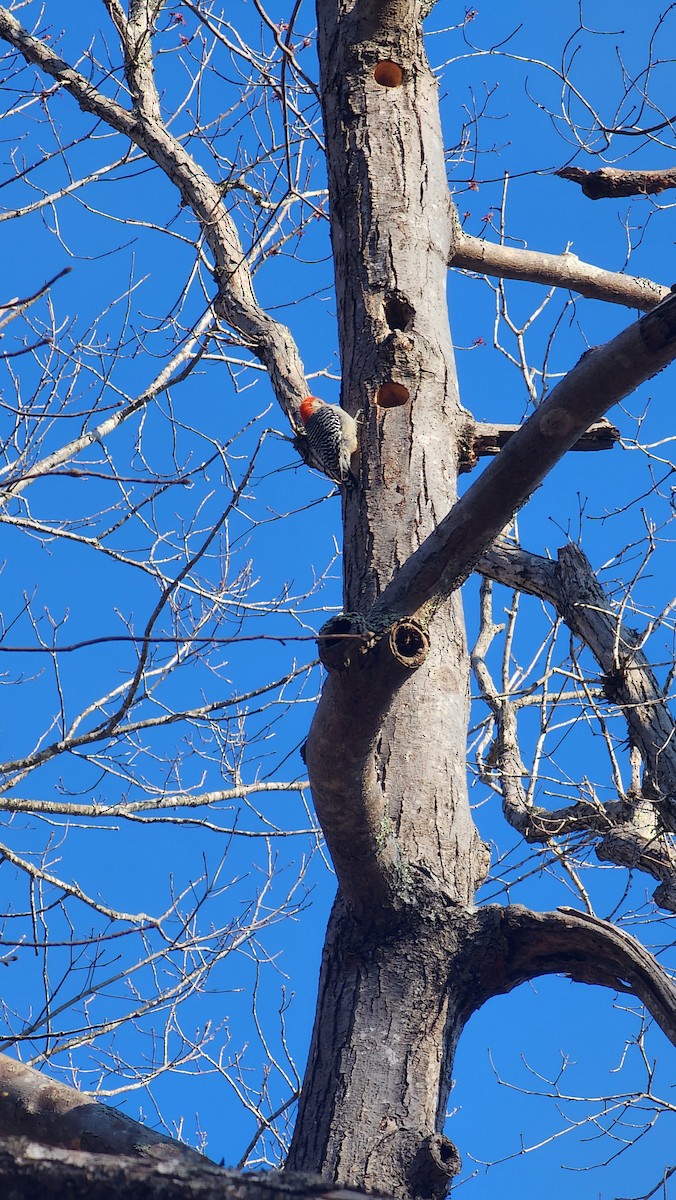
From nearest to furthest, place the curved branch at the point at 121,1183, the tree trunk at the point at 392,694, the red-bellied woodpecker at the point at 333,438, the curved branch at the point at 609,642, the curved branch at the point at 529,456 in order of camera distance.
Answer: the curved branch at the point at 121,1183 → the curved branch at the point at 529,456 → the tree trunk at the point at 392,694 → the red-bellied woodpecker at the point at 333,438 → the curved branch at the point at 609,642

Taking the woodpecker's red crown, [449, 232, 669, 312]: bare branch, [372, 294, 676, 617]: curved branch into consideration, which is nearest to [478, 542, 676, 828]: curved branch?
[449, 232, 669, 312]: bare branch

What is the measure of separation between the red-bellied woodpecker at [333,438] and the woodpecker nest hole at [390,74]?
1102mm

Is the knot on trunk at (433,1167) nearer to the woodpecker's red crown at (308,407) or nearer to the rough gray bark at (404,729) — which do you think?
the rough gray bark at (404,729)

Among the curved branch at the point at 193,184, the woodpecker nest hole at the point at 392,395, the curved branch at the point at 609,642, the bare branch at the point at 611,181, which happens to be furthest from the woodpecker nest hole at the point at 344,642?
the curved branch at the point at 609,642

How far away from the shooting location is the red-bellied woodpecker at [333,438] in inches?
122

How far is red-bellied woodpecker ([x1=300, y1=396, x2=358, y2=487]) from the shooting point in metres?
3.11

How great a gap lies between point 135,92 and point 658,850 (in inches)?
158

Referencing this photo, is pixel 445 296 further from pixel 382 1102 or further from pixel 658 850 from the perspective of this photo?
pixel 658 850

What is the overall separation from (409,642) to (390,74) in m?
2.30

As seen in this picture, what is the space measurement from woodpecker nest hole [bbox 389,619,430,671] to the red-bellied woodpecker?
952 millimetres

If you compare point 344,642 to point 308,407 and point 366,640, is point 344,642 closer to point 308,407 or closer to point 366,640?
point 366,640

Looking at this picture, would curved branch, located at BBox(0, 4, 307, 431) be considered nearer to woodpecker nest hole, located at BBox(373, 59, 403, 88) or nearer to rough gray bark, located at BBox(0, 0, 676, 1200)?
rough gray bark, located at BBox(0, 0, 676, 1200)

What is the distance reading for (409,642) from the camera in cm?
218

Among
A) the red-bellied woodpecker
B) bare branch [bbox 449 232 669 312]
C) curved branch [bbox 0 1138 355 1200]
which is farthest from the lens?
bare branch [bbox 449 232 669 312]
